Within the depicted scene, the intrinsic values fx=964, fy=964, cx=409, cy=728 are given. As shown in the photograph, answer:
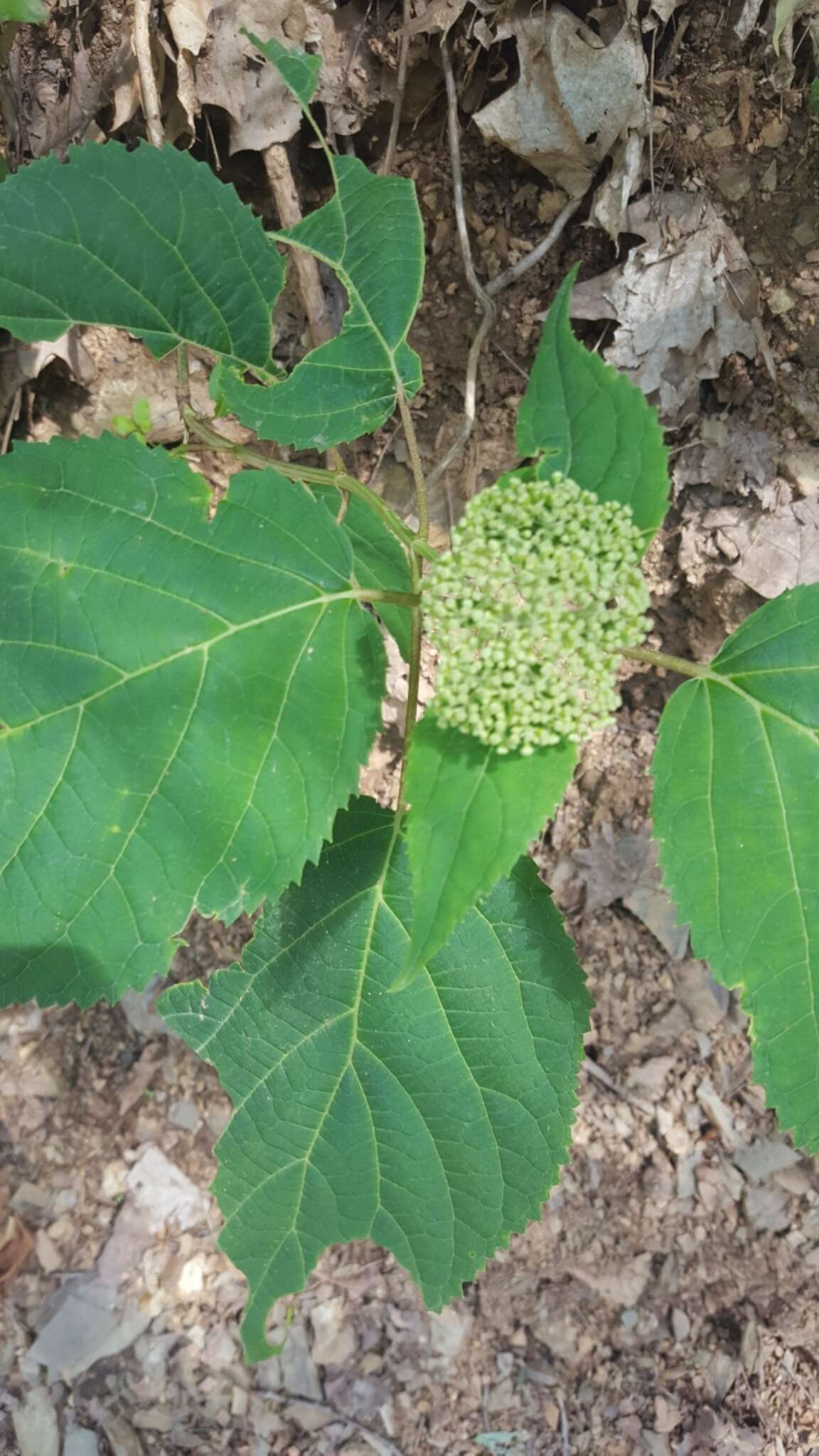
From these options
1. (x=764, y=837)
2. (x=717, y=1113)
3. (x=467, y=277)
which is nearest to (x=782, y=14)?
(x=467, y=277)

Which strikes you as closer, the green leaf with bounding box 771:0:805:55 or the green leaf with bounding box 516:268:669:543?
the green leaf with bounding box 516:268:669:543

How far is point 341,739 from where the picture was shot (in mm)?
2084

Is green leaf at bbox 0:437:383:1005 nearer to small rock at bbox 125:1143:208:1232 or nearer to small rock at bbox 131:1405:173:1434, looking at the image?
small rock at bbox 125:1143:208:1232

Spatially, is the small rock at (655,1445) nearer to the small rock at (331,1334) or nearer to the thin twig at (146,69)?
the small rock at (331,1334)

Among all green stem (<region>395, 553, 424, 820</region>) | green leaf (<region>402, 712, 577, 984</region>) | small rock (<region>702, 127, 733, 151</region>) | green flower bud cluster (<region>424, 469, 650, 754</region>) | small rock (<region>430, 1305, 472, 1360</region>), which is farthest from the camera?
small rock (<region>430, 1305, 472, 1360</region>)

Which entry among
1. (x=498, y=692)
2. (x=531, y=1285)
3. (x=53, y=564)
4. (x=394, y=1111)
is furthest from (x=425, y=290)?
(x=531, y=1285)

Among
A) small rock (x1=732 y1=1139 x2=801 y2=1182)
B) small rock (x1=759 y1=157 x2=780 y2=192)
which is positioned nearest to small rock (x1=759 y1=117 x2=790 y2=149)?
small rock (x1=759 y1=157 x2=780 y2=192)

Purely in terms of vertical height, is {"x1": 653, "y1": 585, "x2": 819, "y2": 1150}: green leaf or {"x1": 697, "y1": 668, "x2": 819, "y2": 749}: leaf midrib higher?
{"x1": 697, "y1": 668, "x2": 819, "y2": 749}: leaf midrib

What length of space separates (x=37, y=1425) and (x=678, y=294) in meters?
4.70

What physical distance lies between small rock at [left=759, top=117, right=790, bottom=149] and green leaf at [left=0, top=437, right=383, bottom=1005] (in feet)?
7.73

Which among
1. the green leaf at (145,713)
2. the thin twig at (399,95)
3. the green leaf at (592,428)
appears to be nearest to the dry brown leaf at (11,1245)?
the green leaf at (145,713)

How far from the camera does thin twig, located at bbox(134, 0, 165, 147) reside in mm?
3180

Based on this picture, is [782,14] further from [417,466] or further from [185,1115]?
[185,1115]

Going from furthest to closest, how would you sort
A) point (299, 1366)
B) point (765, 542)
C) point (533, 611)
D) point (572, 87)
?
1. point (299, 1366)
2. point (765, 542)
3. point (572, 87)
4. point (533, 611)
